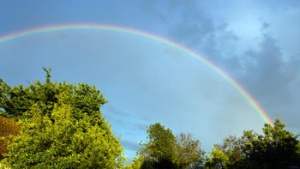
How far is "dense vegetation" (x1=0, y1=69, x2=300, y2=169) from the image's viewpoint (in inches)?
998

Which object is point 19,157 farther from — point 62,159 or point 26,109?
point 26,109

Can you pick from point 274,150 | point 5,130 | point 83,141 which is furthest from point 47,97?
point 274,150

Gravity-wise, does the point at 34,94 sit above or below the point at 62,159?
above

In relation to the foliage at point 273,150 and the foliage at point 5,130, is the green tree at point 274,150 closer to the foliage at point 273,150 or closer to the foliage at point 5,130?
the foliage at point 273,150

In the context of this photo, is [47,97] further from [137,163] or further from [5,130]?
[137,163]

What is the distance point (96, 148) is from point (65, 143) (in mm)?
5274

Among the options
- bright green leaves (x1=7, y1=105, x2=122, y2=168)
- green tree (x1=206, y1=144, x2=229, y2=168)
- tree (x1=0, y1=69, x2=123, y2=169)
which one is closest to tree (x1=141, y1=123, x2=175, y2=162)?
green tree (x1=206, y1=144, x2=229, y2=168)

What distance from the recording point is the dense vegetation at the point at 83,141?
25.3m

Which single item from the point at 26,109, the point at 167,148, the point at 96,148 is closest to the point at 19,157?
the point at 96,148

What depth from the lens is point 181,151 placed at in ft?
287

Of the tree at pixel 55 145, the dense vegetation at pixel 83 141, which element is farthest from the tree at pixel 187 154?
the tree at pixel 55 145

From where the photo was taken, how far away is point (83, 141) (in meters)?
28.8

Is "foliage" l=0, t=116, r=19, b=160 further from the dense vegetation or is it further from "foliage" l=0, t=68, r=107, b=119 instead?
"foliage" l=0, t=68, r=107, b=119

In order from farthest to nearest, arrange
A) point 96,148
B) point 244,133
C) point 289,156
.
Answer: point 244,133
point 289,156
point 96,148
